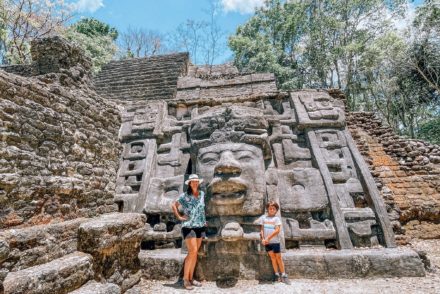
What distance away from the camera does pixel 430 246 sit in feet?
14.5

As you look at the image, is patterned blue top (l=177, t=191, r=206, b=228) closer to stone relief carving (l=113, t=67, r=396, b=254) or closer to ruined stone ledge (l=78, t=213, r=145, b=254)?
stone relief carving (l=113, t=67, r=396, b=254)

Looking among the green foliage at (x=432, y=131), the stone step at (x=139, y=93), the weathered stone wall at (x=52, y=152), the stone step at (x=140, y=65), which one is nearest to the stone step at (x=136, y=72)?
the stone step at (x=140, y=65)

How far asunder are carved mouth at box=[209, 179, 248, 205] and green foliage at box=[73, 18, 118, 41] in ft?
64.2

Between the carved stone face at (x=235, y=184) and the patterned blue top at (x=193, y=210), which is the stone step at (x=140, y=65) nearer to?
the carved stone face at (x=235, y=184)

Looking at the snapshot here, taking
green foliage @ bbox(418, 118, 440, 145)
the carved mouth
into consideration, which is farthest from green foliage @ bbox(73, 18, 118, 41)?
green foliage @ bbox(418, 118, 440, 145)

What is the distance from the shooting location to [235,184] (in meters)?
3.40

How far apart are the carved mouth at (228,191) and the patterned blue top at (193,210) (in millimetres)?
203

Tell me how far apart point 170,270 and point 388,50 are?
14398 millimetres

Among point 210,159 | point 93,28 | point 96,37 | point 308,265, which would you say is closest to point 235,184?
point 210,159

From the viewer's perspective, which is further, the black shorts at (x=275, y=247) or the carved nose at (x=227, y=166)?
the carved nose at (x=227, y=166)

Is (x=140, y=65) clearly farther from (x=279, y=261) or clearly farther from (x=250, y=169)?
(x=279, y=261)

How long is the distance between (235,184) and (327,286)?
1.58 m

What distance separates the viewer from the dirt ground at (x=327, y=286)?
2.83 m

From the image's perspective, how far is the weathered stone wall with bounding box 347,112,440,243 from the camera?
479 cm
